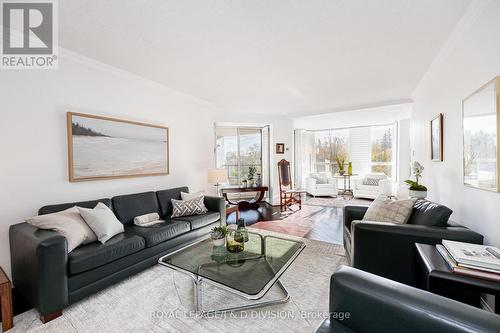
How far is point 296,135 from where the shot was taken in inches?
278

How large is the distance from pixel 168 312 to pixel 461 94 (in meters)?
3.31

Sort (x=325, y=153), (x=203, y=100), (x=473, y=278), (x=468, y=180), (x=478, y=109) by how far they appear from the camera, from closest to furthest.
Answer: (x=473, y=278) → (x=478, y=109) → (x=468, y=180) → (x=203, y=100) → (x=325, y=153)

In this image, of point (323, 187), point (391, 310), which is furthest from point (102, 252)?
point (323, 187)

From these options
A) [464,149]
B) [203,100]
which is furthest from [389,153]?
[203,100]

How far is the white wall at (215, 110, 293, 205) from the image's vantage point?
5.58m

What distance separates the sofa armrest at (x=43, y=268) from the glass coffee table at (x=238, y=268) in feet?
2.44

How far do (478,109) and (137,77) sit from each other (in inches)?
155

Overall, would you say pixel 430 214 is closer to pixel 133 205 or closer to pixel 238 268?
pixel 238 268

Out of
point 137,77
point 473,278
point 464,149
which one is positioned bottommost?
point 473,278

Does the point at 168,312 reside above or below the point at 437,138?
below

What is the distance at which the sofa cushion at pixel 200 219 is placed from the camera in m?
2.84

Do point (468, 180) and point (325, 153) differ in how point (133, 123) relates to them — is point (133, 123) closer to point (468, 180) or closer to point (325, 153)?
point (468, 180)

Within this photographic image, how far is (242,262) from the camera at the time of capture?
1.86 m

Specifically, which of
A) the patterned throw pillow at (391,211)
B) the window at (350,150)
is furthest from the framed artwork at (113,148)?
the window at (350,150)
